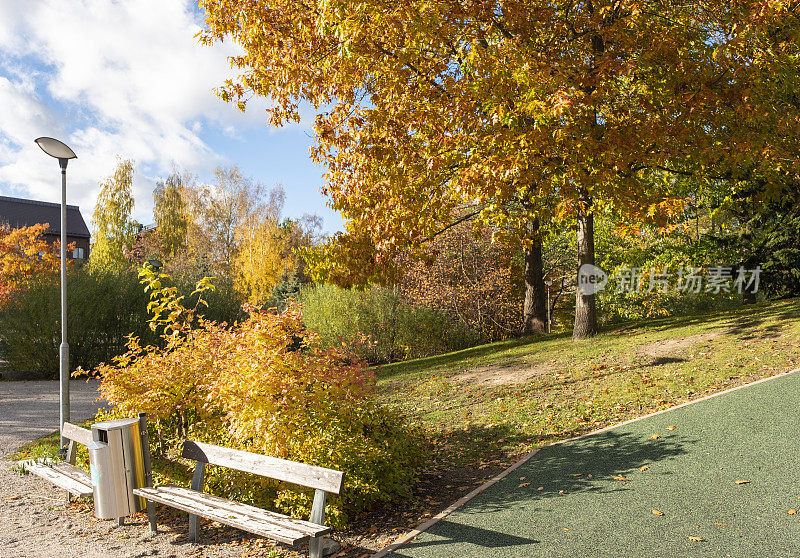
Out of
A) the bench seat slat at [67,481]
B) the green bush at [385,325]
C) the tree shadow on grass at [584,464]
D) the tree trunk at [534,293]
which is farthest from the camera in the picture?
the green bush at [385,325]

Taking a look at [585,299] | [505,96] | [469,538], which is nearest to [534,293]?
[585,299]

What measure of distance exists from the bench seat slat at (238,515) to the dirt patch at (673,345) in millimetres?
7836

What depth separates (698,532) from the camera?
4.09 m

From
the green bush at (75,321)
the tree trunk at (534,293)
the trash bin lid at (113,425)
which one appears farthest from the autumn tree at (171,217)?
the trash bin lid at (113,425)

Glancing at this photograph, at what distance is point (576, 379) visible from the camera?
9141mm

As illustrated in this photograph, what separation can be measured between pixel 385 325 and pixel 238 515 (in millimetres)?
13612

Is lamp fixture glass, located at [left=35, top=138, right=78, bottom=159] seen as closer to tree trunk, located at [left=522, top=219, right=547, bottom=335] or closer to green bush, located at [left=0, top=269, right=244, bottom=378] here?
green bush, located at [left=0, top=269, right=244, bottom=378]

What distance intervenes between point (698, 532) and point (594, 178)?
276 inches

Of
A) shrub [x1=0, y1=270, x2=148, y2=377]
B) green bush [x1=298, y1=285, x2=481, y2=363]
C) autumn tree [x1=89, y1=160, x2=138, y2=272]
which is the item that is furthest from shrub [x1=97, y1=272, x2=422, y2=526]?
autumn tree [x1=89, y1=160, x2=138, y2=272]

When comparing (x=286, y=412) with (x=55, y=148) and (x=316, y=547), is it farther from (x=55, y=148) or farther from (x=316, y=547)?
(x=55, y=148)

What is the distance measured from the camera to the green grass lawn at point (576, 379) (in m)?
7.16

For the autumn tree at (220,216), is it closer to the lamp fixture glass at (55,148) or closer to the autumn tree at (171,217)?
the autumn tree at (171,217)

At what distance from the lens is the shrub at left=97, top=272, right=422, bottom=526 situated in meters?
4.94

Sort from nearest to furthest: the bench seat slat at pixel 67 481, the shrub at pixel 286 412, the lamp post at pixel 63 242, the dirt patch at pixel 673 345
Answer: the shrub at pixel 286 412 → the bench seat slat at pixel 67 481 → the lamp post at pixel 63 242 → the dirt patch at pixel 673 345
